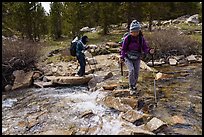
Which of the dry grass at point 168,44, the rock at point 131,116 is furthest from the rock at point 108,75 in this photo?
the dry grass at point 168,44

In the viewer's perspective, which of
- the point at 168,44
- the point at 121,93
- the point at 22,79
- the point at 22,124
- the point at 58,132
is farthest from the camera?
the point at 168,44

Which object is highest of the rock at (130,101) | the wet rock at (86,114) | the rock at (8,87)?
the rock at (130,101)

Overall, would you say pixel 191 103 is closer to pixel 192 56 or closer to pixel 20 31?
pixel 192 56

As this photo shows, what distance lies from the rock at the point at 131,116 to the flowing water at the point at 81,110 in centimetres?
23

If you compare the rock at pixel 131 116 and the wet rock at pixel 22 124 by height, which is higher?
the rock at pixel 131 116

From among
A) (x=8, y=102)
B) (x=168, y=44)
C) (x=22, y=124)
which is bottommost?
(x=8, y=102)

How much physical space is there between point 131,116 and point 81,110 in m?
1.70

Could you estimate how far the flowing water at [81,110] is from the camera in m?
6.98

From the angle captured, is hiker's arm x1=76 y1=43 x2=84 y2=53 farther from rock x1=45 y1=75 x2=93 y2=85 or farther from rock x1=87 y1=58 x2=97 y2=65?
rock x1=87 y1=58 x2=97 y2=65

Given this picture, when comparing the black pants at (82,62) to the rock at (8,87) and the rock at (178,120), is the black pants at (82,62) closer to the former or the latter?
the rock at (8,87)

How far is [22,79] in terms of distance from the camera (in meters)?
13.7

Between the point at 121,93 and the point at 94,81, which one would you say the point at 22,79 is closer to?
the point at 94,81

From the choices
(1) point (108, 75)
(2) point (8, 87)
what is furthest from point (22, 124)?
(2) point (8, 87)

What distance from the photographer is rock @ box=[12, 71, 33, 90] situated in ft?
43.1
